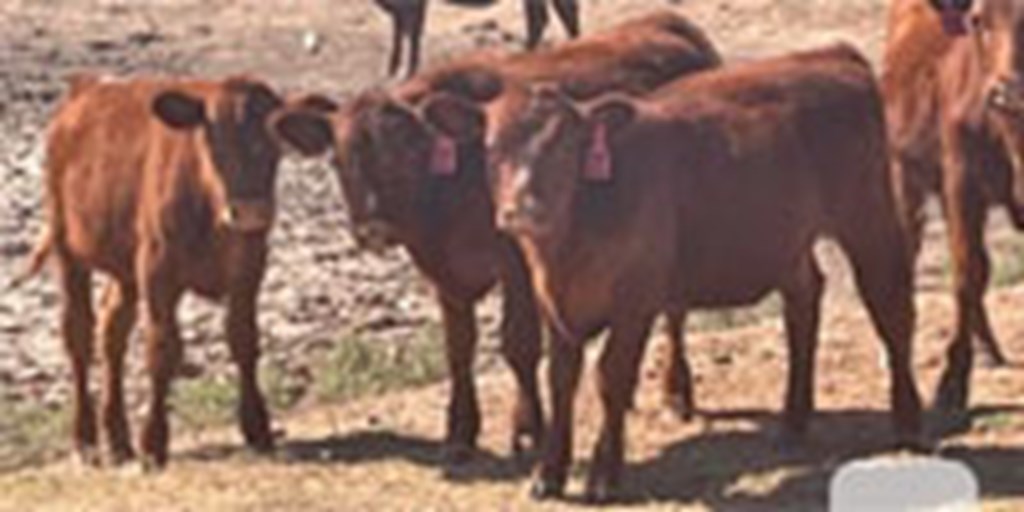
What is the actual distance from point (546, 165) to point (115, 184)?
2.43 metres

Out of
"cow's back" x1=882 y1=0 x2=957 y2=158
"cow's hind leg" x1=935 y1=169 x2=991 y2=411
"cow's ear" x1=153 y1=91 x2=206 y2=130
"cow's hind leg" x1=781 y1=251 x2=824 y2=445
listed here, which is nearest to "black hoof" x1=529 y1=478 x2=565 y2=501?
"cow's hind leg" x1=781 y1=251 x2=824 y2=445

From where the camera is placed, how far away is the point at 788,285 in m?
10.2

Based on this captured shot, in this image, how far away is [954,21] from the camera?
1050 centimetres

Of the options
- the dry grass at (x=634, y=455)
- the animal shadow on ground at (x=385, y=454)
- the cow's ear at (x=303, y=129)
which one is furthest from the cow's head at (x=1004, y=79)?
the cow's ear at (x=303, y=129)

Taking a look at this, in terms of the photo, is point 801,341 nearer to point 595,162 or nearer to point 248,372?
point 595,162

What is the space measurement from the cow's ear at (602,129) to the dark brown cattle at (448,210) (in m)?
0.73

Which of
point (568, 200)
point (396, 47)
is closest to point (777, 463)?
point (568, 200)

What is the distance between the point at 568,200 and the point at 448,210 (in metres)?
1.02

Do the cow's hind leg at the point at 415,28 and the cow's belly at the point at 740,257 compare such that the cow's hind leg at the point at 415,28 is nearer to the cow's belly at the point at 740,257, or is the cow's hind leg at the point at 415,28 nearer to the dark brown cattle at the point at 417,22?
the dark brown cattle at the point at 417,22

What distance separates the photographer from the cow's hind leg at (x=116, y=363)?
1077 centimetres

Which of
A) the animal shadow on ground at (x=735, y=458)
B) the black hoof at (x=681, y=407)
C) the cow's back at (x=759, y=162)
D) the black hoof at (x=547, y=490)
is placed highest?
the cow's back at (x=759, y=162)

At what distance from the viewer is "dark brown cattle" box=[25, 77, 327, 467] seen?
33.7 ft

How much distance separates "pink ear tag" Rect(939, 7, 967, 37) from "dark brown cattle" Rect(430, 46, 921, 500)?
39 cm

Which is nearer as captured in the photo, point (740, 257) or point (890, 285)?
point (740, 257)
